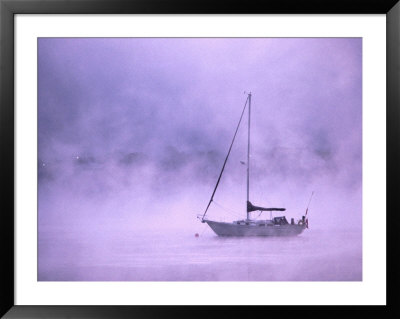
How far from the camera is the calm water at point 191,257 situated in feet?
7.42

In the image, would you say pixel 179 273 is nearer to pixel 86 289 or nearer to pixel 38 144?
pixel 86 289

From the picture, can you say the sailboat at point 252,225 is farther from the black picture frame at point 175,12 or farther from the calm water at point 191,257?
the black picture frame at point 175,12

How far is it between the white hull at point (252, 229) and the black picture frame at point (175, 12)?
0.34 m

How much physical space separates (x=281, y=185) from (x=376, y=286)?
2.14 ft

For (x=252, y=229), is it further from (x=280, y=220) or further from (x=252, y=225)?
(x=280, y=220)

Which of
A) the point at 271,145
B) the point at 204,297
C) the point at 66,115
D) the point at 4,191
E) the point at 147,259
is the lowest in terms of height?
the point at 204,297

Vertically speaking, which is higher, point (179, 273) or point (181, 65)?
point (181, 65)

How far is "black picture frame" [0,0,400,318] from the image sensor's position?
2.21 meters

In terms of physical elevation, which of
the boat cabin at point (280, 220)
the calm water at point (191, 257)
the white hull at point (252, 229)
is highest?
the boat cabin at point (280, 220)

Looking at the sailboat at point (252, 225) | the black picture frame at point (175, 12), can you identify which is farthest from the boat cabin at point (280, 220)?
the black picture frame at point (175, 12)

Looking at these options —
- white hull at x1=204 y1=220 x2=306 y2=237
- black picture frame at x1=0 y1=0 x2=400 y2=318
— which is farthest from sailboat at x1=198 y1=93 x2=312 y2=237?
black picture frame at x1=0 y1=0 x2=400 y2=318

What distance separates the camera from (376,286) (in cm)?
225

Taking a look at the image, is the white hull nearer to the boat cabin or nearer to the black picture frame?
the boat cabin

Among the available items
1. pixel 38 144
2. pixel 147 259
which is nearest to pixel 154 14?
pixel 38 144
